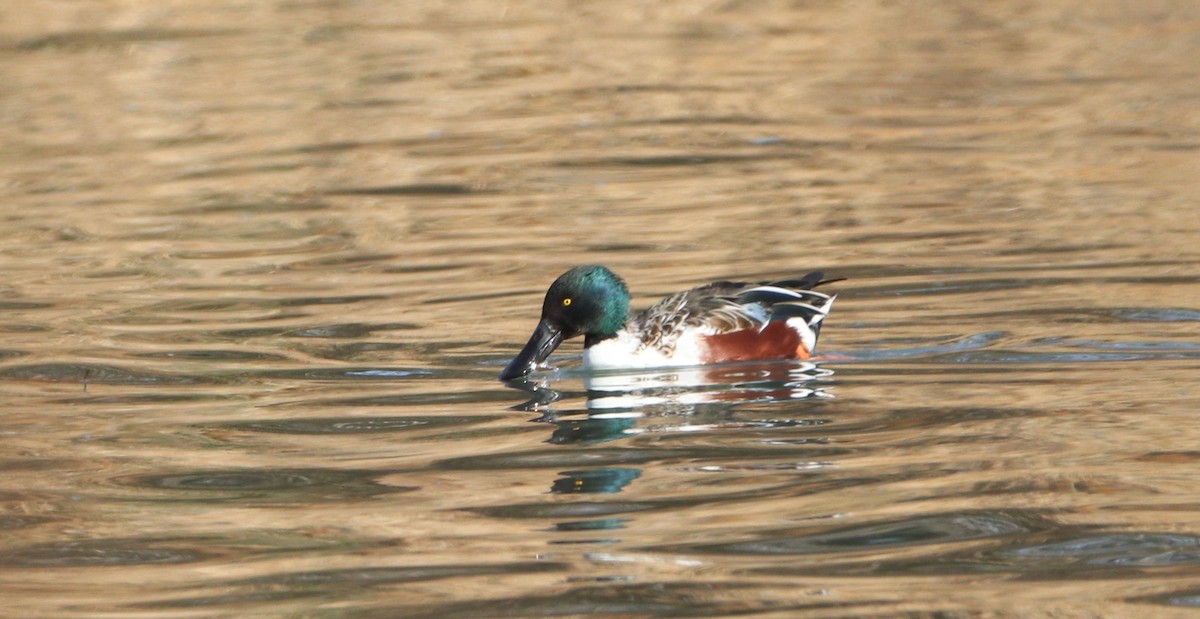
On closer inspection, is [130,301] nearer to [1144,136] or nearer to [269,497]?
[269,497]

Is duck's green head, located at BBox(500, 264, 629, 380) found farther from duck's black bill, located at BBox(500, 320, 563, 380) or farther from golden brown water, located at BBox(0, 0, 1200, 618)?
golden brown water, located at BBox(0, 0, 1200, 618)

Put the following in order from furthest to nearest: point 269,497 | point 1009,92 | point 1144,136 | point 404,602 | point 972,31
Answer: point 972,31 < point 1009,92 < point 1144,136 < point 269,497 < point 404,602

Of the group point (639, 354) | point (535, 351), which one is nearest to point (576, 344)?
point (639, 354)

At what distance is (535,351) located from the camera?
330 inches

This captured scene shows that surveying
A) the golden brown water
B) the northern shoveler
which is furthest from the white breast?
the golden brown water

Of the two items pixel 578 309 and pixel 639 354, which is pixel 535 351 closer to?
pixel 578 309

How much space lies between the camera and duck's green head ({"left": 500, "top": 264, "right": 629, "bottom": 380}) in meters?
8.47

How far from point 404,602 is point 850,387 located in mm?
3200

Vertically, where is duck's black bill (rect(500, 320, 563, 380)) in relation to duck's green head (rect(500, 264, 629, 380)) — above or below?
below

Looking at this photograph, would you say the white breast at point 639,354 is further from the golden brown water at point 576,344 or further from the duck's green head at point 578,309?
the golden brown water at point 576,344

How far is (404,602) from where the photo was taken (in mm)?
5160

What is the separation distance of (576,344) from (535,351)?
1.59 m

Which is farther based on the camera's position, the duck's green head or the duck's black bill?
the duck's green head

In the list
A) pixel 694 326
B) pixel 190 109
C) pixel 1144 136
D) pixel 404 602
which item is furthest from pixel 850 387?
pixel 190 109
